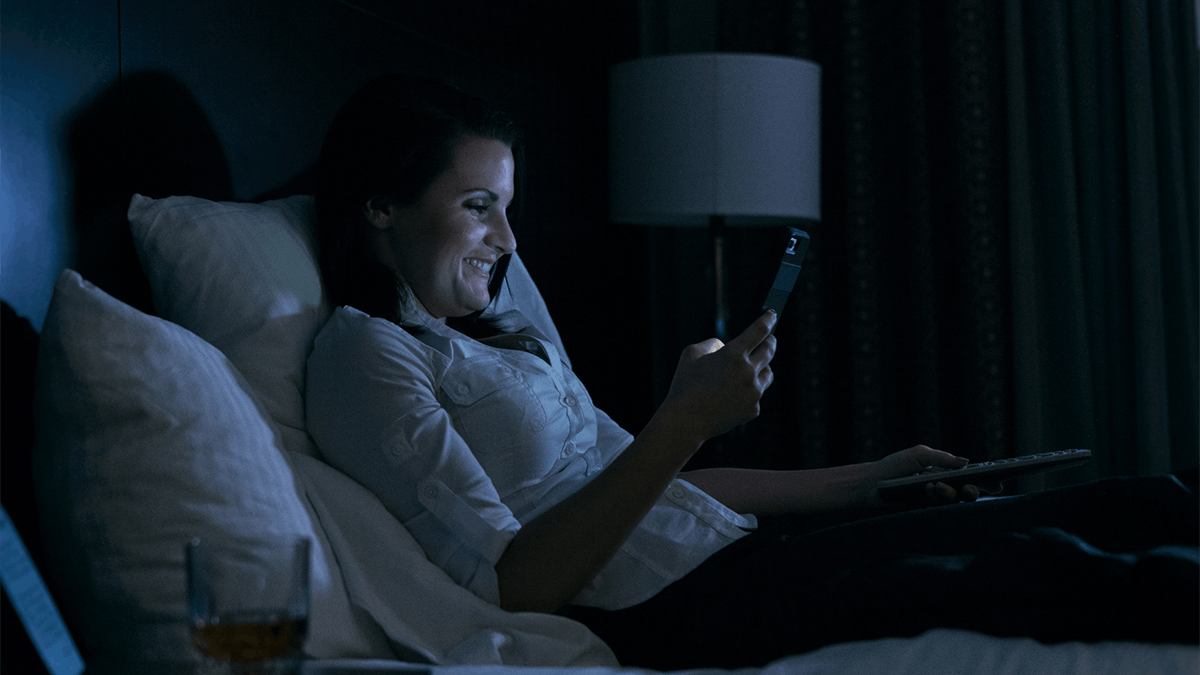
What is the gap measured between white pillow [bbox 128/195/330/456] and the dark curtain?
1.30 meters

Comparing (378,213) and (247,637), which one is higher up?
(378,213)

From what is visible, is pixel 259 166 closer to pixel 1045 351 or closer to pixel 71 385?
pixel 71 385

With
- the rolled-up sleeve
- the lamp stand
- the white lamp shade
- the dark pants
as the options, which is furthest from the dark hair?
the lamp stand

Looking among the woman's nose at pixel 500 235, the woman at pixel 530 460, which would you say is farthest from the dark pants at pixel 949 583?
the woman's nose at pixel 500 235

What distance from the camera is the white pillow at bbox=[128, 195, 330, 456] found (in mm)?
1087

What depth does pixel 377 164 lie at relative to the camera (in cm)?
130

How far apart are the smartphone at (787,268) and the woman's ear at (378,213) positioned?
551 millimetres

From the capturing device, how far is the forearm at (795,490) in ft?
4.71

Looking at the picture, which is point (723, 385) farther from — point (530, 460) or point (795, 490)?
point (795, 490)

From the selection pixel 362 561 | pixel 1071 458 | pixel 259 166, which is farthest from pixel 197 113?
pixel 1071 458

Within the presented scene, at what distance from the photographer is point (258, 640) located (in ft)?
1.92

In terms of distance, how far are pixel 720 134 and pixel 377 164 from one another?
1.06 metres

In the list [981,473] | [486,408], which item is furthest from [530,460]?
[981,473]

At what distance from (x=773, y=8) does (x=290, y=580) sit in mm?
2531
